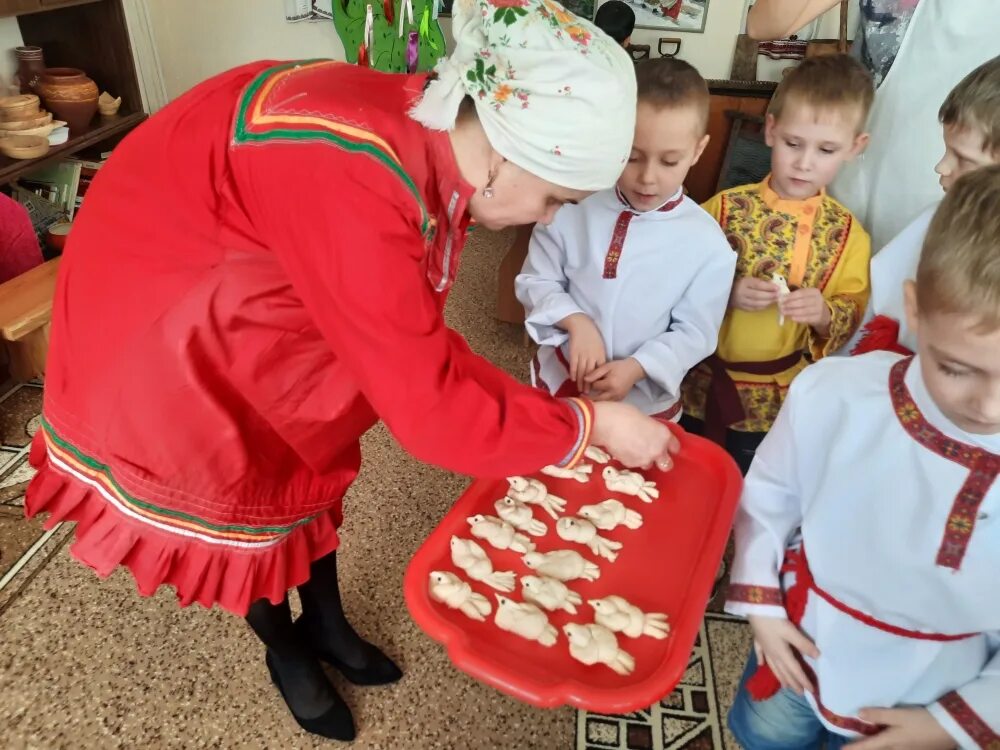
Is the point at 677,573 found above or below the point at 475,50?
below

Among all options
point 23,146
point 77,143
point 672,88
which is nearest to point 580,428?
point 672,88

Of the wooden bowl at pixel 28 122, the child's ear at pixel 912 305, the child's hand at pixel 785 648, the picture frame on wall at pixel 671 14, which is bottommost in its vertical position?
the child's hand at pixel 785 648

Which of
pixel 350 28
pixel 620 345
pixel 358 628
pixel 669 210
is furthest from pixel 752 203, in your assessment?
pixel 350 28

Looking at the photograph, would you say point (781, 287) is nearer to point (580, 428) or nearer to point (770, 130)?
point (770, 130)

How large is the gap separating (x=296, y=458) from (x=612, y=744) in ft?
2.43

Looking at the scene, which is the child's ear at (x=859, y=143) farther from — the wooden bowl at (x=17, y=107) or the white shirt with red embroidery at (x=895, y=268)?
the wooden bowl at (x=17, y=107)

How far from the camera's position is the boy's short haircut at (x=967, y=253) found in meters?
0.62

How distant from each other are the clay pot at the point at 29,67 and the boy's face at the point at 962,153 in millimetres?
2406

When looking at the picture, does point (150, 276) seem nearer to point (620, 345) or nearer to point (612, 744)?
point (620, 345)

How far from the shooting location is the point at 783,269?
1.25 m

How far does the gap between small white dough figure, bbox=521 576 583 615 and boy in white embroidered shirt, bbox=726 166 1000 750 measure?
0.19m

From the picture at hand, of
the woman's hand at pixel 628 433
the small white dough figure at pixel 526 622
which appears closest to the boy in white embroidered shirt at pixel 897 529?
the woman's hand at pixel 628 433

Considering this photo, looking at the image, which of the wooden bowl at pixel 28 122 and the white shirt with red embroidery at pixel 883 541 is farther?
the wooden bowl at pixel 28 122

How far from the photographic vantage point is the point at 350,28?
2.53m
